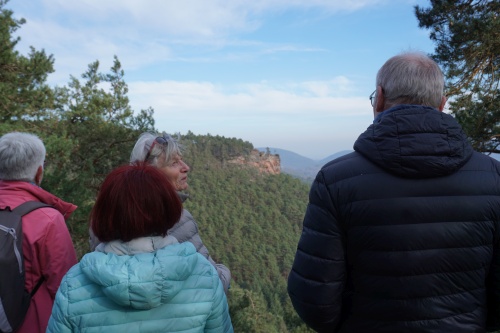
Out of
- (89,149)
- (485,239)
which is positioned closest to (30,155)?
(485,239)

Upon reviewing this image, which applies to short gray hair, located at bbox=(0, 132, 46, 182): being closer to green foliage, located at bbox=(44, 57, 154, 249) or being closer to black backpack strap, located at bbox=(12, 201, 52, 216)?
black backpack strap, located at bbox=(12, 201, 52, 216)

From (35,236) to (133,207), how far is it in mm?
747

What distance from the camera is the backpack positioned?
1613 mm

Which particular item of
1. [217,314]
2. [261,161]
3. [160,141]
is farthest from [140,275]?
[261,161]

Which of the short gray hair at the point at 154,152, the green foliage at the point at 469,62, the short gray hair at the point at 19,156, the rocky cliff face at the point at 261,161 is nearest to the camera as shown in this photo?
the short gray hair at the point at 19,156

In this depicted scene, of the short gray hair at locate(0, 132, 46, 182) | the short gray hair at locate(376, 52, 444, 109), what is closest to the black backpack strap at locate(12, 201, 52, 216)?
the short gray hair at locate(0, 132, 46, 182)

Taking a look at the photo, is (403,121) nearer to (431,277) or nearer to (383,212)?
(383,212)

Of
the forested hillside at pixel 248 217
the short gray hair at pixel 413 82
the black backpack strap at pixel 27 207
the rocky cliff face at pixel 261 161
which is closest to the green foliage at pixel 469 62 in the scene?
the short gray hair at pixel 413 82

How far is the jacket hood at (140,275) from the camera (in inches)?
44.9

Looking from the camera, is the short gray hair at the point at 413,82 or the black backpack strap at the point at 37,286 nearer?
the short gray hair at the point at 413,82

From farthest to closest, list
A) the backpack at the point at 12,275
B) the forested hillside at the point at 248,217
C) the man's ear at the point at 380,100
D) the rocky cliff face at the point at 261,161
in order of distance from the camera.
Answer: the rocky cliff face at the point at 261,161, the forested hillside at the point at 248,217, the backpack at the point at 12,275, the man's ear at the point at 380,100

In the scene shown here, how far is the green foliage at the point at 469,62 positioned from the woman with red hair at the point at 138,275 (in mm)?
4926

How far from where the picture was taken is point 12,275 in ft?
5.34

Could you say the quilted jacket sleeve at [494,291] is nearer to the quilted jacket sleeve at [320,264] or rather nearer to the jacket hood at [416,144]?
the jacket hood at [416,144]
